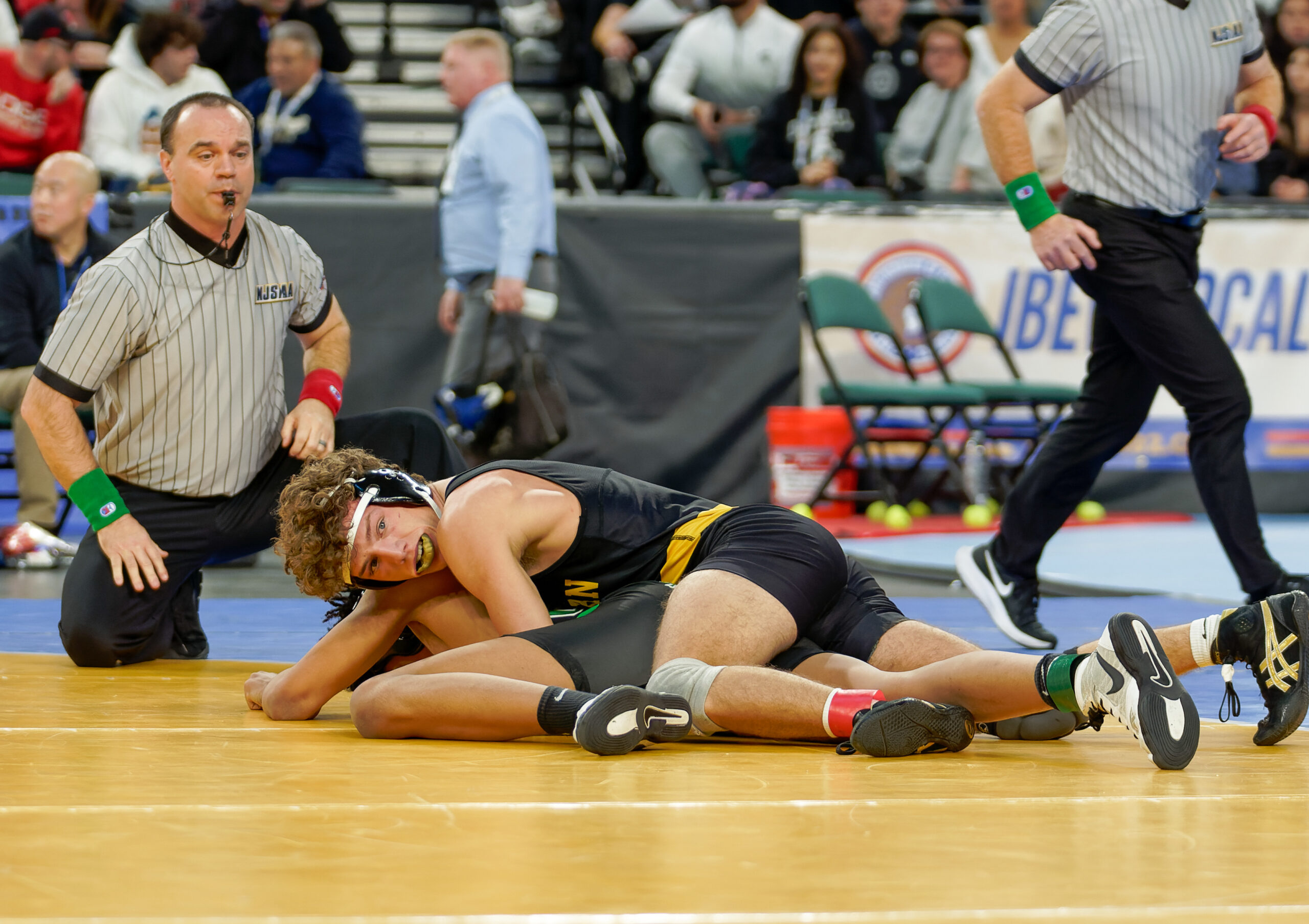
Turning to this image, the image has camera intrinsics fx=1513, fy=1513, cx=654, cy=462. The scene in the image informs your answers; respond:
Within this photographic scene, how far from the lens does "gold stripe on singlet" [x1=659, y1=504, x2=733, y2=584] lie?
3.13 meters

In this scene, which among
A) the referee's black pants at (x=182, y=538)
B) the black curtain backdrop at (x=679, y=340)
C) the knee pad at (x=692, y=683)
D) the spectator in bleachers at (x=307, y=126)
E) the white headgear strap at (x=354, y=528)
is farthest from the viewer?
the spectator in bleachers at (x=307, y=126)

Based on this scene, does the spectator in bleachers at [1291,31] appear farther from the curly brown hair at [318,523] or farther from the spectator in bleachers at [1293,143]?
the curly brown hair at [318,523]

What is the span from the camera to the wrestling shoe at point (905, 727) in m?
2.54

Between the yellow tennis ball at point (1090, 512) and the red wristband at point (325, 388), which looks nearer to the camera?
the red wristband at point (325, 388)

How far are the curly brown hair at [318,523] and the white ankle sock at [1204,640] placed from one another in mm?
1524

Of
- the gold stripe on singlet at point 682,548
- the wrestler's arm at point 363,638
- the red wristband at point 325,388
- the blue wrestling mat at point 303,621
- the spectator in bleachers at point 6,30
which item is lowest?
the blue wrestling mat at point 303,621

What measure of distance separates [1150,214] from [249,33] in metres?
6.18

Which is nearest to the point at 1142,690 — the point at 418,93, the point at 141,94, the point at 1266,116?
the point at 1266,116

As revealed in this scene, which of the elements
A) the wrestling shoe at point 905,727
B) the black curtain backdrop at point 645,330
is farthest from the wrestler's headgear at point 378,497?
the black curtain backdrop at point 645,330

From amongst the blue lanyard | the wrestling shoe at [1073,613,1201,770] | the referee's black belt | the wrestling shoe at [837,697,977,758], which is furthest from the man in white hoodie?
the wrestling shoe at [1073,613,1201,770]

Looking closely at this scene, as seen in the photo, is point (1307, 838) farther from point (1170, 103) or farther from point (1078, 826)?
point (1170, 103)

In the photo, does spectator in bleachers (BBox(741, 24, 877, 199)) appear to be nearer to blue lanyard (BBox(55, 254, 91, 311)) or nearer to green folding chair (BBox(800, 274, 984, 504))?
green folding chair (BBox(800, 274, 984, 504))

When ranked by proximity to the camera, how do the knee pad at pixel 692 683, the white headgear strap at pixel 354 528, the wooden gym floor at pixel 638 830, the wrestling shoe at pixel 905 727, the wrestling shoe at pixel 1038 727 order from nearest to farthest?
the wooden gym floor at pixel 638 830 < the wrestling shoe at pixel 905 727 < the knee pad at pixel 692 683 < the wrestling shoe at pixel 1038 727 < the white headgear strap at pixel 354 528

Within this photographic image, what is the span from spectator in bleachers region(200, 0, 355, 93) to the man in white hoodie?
80 centimetres
